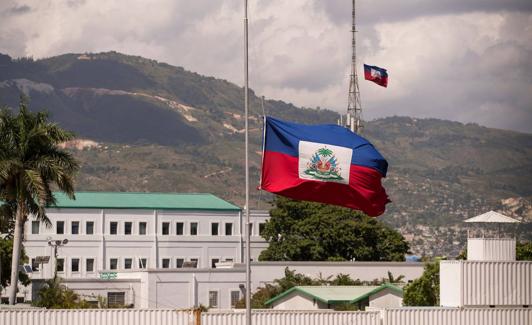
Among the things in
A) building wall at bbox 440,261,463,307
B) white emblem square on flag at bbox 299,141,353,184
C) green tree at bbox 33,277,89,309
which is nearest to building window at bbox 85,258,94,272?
green tree at bbox 33,277,89,309

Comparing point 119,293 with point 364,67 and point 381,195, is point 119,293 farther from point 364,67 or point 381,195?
point 381,195

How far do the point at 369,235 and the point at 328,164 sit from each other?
100 meters

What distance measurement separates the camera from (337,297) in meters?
100

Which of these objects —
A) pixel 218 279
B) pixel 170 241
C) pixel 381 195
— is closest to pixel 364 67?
pixel 218 279

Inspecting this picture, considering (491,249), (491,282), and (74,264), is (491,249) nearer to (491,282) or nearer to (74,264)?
(491,282)

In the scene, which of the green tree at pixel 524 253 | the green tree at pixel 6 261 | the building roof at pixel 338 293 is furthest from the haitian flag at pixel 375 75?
the green tree at pixel 6 261

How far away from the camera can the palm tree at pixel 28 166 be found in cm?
7831

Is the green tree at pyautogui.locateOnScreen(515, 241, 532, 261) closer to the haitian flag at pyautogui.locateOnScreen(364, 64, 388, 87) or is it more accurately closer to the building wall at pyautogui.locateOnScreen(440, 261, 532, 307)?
the haitian flag at pyautogui.locateOnScreen(364, 64, 388, 87)

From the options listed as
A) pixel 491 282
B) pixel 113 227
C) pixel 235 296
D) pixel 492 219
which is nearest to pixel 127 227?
pixel 113 227

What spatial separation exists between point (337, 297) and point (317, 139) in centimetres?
4758

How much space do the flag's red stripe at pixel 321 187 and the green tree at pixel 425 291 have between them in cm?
4979

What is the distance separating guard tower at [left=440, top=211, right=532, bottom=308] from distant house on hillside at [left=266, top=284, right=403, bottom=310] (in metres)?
29.9

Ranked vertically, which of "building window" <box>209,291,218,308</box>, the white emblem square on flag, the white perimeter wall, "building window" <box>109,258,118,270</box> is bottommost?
"building window" <box>209,291,218,308</box>

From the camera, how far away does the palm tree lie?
257ft
